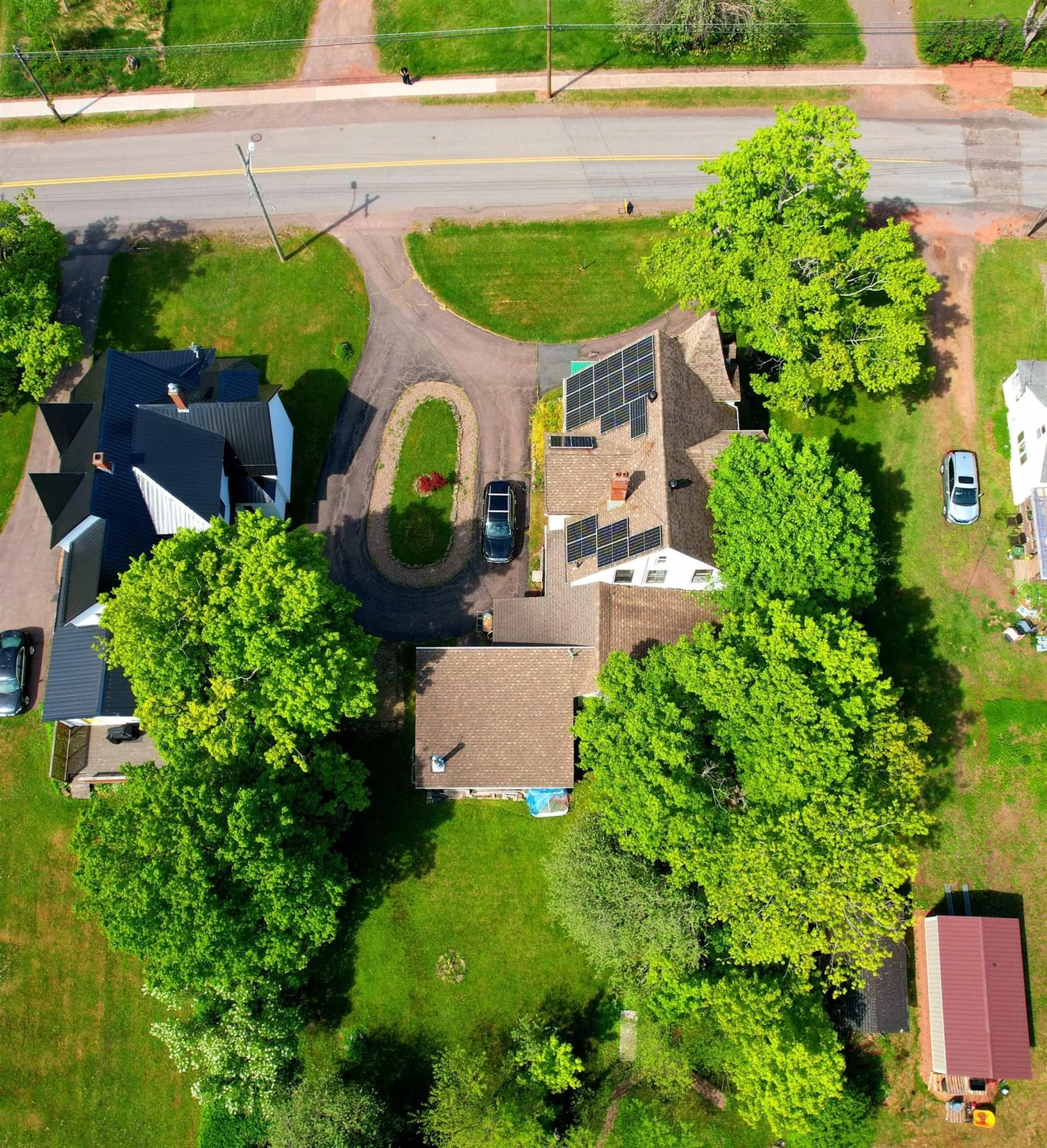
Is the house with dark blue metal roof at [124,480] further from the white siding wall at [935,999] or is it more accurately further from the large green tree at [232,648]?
the white siding wall at [935,999]

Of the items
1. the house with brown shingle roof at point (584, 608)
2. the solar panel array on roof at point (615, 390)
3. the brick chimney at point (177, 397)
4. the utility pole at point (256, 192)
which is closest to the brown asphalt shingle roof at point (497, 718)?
the house with brown shingle roof at point (584, 608)

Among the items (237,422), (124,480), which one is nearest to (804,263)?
(237,422)

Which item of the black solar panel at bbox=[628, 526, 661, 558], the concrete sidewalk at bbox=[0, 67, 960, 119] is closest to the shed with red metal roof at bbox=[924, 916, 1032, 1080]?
the black solar panel at bbox=[628, 526, 661, 558]

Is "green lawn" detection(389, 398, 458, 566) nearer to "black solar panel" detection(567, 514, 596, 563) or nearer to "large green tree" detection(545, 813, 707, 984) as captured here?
"black solar panel" detection(567, 514, 596, 563)

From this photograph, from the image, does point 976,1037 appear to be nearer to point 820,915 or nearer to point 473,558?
point 820,915

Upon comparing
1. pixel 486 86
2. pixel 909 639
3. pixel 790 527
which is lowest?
pixel 909 639

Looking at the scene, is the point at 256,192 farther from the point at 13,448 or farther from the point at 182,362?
the point at 13,448
